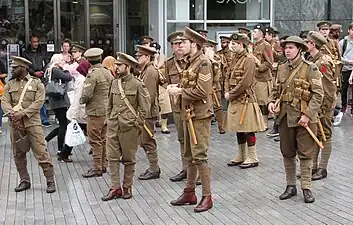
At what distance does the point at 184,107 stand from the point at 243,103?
2219mm

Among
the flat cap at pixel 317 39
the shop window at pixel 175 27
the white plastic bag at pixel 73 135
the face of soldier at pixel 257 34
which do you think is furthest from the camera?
the shop window at pixel 175 27

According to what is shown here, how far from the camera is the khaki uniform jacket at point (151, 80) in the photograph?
841 centimetres

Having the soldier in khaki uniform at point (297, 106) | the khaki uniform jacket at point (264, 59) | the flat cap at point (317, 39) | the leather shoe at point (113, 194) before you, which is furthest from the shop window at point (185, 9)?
the leather shoe at point (113, 194)

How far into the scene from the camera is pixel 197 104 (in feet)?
22.4

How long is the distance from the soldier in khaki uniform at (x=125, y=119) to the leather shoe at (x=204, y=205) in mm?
1023

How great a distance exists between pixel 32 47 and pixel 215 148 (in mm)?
5746

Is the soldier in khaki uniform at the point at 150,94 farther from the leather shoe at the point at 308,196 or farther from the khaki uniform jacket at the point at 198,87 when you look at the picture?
the leather shoe at the point at 308,196

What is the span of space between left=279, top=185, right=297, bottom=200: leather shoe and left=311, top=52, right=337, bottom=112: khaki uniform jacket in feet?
4.18

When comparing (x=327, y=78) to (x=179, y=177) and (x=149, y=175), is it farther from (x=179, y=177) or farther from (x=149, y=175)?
(x=149, y=175)

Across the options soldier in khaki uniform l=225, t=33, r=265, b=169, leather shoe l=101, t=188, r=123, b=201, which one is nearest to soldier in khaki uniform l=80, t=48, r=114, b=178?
leather shoe l=101, t=188, r=123, b=201

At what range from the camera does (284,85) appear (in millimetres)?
7125

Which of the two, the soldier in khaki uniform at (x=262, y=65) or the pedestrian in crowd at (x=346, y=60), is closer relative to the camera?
the soldier in khaki uniform at (x=262, y=65)

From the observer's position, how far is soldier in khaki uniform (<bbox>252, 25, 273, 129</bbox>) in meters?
10.9

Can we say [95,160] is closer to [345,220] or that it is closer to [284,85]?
[284,85]
